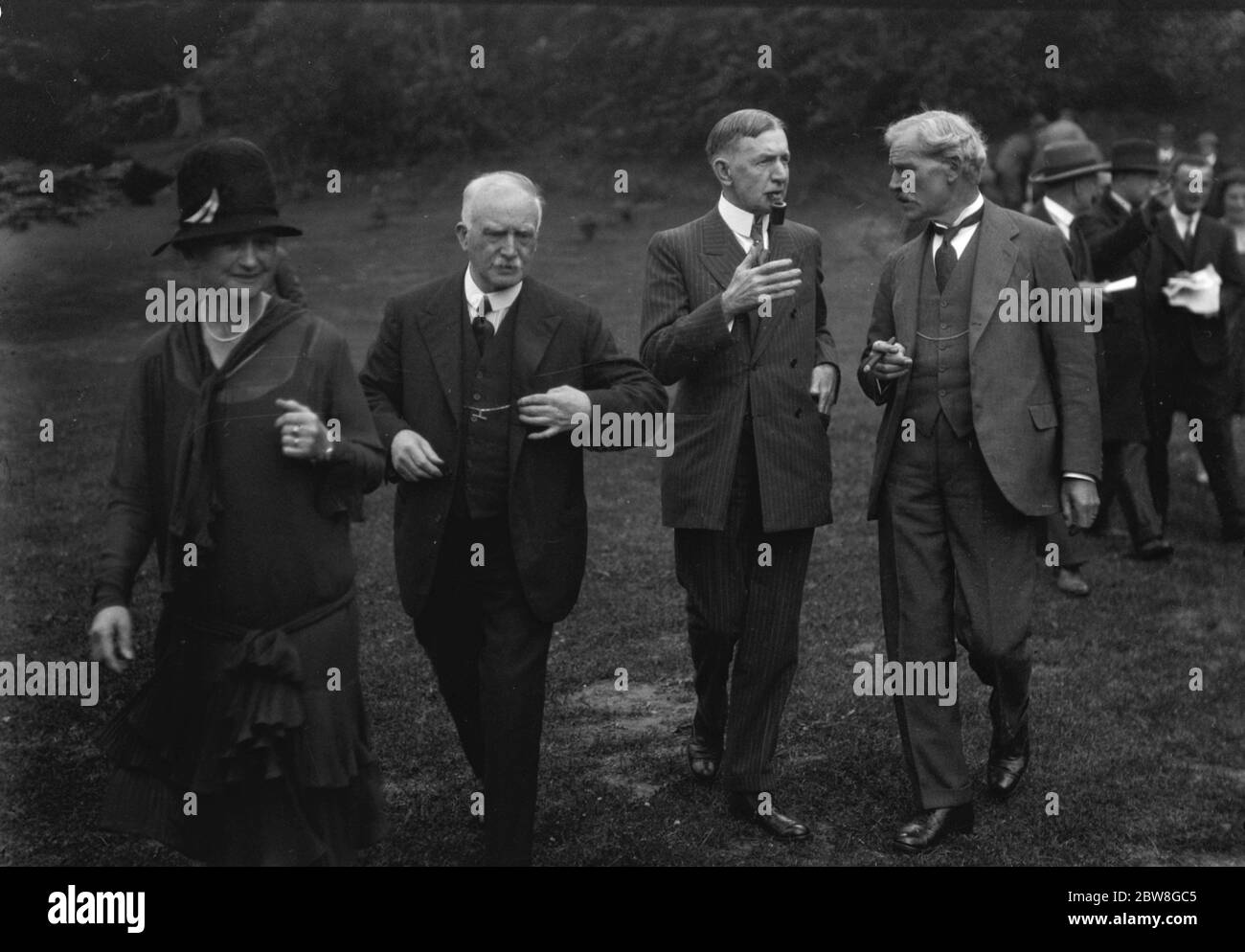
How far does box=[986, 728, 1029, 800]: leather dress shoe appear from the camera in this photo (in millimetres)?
5590

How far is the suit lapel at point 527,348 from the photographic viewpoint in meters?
4.90

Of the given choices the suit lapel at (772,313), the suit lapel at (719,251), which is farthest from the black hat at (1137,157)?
the suit lapel at (719,251)

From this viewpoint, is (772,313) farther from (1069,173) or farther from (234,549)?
(1069,173)

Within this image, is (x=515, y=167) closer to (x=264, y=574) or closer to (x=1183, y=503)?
(x=264, y=574)

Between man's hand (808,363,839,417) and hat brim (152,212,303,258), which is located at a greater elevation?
hat brim (152,212,303,258)

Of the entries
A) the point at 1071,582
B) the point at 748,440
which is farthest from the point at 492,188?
the point at 1071,582

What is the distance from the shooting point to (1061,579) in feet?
27.0

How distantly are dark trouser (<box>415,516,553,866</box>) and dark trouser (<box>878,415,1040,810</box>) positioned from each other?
1295 mm

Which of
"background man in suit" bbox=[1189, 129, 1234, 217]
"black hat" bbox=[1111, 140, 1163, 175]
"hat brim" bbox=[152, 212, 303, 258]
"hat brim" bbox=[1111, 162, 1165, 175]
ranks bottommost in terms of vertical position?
"hat brim" bbox=[152, 212, 303, 258]

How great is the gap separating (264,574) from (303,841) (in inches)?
29.7

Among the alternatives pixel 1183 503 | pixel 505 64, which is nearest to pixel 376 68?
pixel 505 64

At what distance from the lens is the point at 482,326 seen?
16.2 feet

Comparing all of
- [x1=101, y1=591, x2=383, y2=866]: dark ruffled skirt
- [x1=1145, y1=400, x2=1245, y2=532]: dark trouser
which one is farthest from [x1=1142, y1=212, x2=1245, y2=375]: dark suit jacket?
[x1=101, y1=591, x2=383, y2=866]: dark ruffled skirt

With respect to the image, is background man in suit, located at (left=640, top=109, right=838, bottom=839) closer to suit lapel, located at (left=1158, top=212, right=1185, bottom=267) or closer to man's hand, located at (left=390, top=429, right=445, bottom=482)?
man's hand, located at (left=390, top=429, right=445, bottom=482)
